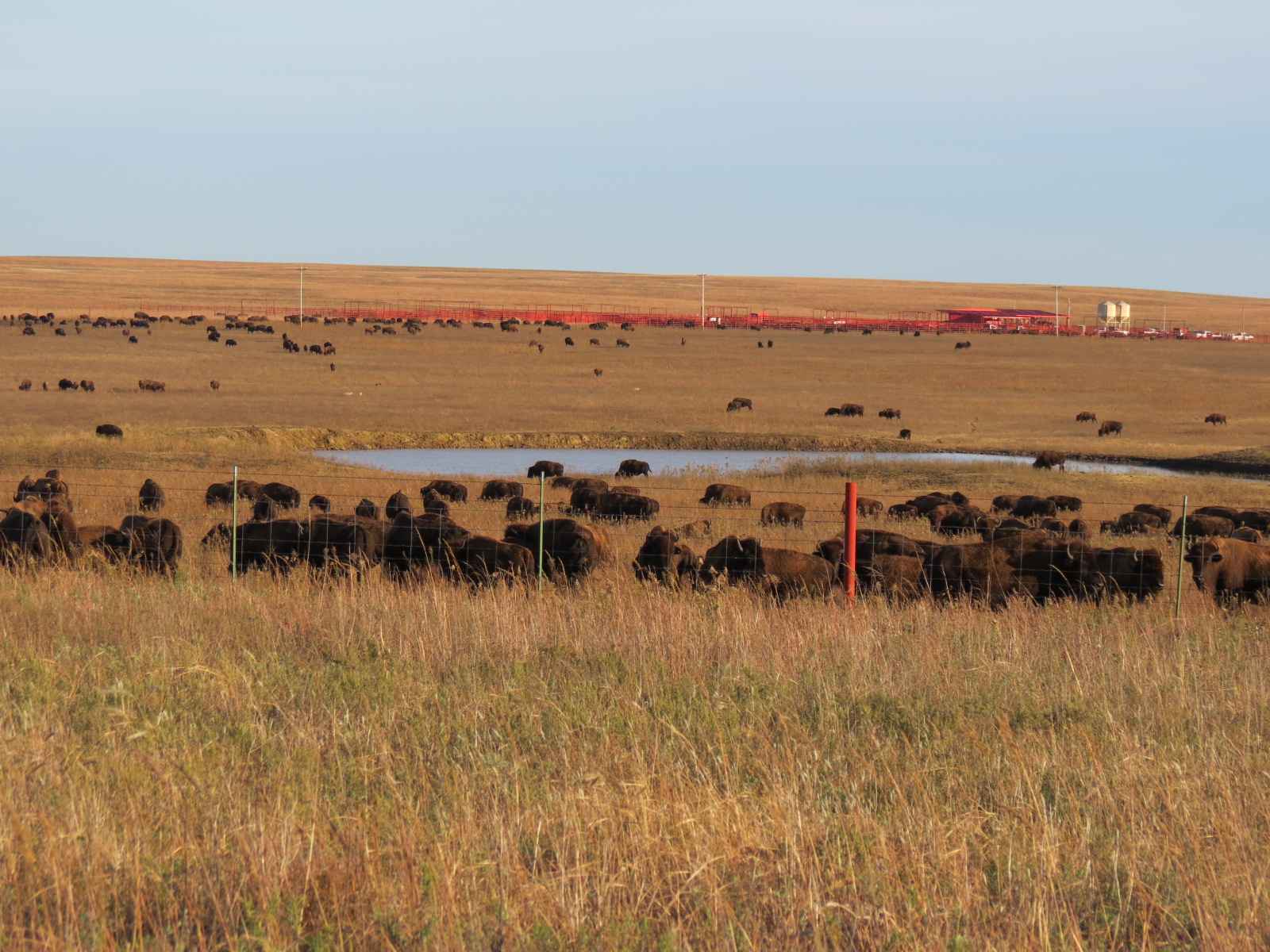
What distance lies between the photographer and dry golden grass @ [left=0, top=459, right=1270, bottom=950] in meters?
4.09

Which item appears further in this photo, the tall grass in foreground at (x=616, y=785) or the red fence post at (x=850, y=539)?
the red fence post at (x=850, y=539)

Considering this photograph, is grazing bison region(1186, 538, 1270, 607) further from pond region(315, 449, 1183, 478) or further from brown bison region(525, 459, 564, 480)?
pond region(315, 449, 1183, 478)

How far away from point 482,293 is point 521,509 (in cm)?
13453

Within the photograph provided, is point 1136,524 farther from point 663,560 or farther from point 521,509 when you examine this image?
point 663,560

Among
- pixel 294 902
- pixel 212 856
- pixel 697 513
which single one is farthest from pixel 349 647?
pixel 697 513

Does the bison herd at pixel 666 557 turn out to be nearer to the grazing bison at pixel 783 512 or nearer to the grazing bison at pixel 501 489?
the grazing bison at pixel 783 512

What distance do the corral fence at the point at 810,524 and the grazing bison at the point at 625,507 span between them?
3.7 inches

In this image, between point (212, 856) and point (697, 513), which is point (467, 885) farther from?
point (697, 513)

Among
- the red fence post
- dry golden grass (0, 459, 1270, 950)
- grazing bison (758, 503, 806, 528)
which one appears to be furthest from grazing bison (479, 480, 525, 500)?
dry golden grass (0, 459, 1270, 950)

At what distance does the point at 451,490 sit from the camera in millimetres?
23000

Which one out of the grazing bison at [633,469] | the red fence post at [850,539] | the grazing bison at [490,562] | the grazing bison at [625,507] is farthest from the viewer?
the grazing bison at [633,469]

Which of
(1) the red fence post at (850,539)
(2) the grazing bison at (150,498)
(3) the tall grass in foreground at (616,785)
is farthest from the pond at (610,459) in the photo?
(3) the tall grass in foreground at (616,785)

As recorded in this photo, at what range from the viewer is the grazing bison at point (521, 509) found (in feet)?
65.3

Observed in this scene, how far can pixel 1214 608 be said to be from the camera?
11.2 m
